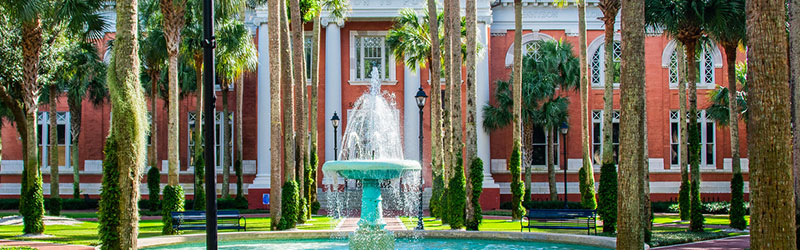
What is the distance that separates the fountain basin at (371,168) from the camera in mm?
12883

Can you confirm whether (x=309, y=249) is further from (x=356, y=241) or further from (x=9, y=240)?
(x=9, y=240)

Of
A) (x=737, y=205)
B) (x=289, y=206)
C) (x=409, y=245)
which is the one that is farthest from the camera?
(x=737, y=205)

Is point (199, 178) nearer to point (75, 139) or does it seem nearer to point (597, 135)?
point (75, 139)

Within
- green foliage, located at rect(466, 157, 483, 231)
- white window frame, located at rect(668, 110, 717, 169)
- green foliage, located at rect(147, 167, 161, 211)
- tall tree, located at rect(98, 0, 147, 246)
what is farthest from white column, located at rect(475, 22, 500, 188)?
tall tree, located at rect(98, 0, 147, 246)

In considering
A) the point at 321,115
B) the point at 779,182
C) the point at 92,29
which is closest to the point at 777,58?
the point at 779,182

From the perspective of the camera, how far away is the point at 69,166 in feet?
119

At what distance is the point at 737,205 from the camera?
2006 centimetres

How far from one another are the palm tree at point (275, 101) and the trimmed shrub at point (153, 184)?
11.0 meters

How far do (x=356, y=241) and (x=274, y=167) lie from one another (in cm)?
529

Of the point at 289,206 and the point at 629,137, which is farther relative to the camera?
the point at 289,206

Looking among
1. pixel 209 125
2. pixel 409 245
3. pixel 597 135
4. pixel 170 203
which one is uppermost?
pixel 597 135

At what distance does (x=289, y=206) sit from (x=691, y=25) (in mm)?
10597

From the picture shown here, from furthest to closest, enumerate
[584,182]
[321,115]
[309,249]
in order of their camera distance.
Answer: [321,115] < [584,182] < [309,249]

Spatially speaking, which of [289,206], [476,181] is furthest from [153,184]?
[476,181]
